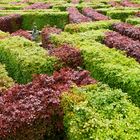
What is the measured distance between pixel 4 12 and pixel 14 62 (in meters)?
17.2

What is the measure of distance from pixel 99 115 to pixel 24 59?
254 inches

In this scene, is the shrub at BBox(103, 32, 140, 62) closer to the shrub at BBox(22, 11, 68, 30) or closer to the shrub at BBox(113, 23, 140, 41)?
the shrub at BBox(113, 23, 140, 41)

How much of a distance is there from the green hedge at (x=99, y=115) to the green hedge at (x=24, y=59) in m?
4.27

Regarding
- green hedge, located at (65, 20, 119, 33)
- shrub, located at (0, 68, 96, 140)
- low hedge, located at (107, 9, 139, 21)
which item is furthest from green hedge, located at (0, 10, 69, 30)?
shrub, located at (0, 68, 96, 140)

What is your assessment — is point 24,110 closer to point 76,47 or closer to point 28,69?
point 28,69

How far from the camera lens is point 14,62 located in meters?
16.0

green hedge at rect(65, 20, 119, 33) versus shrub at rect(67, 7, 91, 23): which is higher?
green hedge at rect(65, 20, 119, 33)

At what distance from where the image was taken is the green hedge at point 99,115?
844cm

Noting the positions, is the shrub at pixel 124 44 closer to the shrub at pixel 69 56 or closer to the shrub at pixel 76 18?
the shrub at pixel 69 56

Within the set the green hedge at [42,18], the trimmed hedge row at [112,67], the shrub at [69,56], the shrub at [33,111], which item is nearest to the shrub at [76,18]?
the green hedge at [42,18]

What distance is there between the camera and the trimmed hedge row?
12094mm

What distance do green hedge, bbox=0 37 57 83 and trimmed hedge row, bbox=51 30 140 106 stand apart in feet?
4.16

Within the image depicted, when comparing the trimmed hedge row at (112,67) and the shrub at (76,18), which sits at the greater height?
the trimmed hedge row at (112,67)

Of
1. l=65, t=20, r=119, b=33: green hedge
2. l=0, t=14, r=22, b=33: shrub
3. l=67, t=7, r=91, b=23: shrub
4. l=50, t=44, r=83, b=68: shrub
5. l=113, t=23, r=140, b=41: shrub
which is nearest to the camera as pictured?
l=50, t=44, r=83, b=68: shrub
